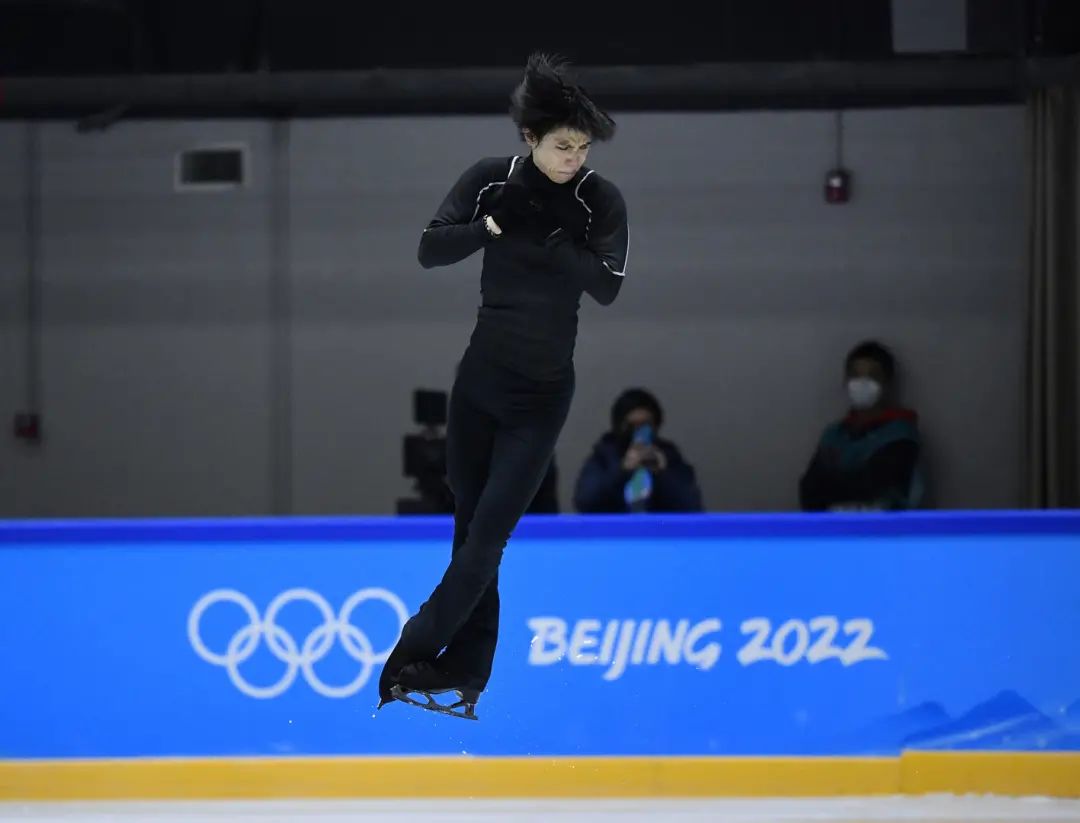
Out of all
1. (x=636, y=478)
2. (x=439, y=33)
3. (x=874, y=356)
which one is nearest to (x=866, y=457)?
(x=874, y=356)

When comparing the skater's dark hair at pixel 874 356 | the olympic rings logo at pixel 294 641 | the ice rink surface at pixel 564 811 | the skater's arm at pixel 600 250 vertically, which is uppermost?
the skater's arm at pixel 600 250

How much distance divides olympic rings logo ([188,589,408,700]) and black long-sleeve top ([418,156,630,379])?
6.90 feet

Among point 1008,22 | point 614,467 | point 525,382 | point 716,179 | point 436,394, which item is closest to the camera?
point 525,382

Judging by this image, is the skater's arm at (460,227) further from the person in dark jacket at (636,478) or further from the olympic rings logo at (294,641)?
the person in dark jacket at (636,478)

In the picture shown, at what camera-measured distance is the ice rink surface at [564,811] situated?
455cm

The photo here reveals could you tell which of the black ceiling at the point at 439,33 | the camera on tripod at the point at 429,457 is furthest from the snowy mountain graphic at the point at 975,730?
the black ceiling at the point at 439,33

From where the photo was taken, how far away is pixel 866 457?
6.44 meters

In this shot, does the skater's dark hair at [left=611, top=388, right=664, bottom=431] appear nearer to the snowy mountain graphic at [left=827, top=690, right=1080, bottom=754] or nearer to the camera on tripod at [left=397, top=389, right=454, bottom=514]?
the camera on tripod at [left=397, top=389, right=454, bottom=514]

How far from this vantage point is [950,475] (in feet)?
24.3

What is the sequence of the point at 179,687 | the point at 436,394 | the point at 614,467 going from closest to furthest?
1. the point at 436,394
2. the point at 179,687
3. the point at 614,467

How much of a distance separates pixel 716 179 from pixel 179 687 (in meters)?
3.83

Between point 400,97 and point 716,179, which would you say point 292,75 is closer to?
point 400,97

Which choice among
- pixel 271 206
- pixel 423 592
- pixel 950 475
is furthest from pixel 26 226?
pixel 950 475

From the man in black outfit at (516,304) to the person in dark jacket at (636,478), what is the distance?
2442 millimetres
